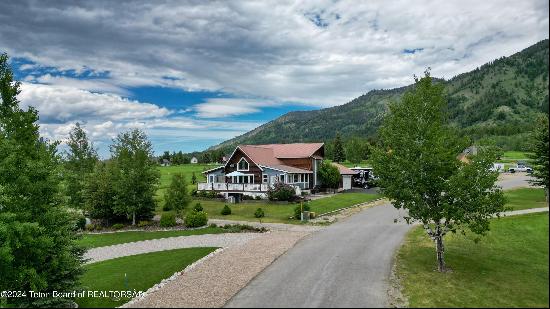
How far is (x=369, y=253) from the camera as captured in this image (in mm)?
22781

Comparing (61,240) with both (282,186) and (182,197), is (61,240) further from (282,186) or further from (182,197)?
(282,186)

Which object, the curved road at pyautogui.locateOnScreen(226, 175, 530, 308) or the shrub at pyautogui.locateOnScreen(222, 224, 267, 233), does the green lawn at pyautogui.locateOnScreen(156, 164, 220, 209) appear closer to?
the shrub at pyautogui.locateOnScreen(222, 224, 267, 233)

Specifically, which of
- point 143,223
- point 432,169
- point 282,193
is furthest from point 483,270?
point 143,223

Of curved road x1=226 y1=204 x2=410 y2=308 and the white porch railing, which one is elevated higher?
the white porch railing

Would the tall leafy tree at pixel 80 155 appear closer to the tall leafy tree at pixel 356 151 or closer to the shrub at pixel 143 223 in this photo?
the shrub at pixel 143 223

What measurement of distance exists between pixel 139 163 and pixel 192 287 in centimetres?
2710

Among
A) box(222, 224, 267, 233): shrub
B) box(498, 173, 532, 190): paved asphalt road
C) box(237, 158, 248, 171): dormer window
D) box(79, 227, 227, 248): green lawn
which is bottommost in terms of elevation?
box(79, 227, 227, 248): green lawn

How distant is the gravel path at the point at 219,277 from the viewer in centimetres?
1558

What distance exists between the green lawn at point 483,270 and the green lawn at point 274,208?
48.6ft

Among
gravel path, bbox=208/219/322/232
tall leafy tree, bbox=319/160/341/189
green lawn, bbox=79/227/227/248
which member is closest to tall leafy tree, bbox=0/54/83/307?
green lawn, bbox=79/227/227/248

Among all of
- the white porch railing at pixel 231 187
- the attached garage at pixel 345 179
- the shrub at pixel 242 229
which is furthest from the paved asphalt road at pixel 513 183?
the shrub at pixel 242 229

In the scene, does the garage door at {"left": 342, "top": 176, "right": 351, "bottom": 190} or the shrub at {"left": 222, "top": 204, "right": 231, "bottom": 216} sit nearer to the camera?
the shrub at {"left": 222, "top": 204, "right": 231, "bottom": 216}

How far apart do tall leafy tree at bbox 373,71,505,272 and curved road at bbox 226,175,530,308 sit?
3844 mm

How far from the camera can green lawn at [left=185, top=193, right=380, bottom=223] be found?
40219 millimetres
